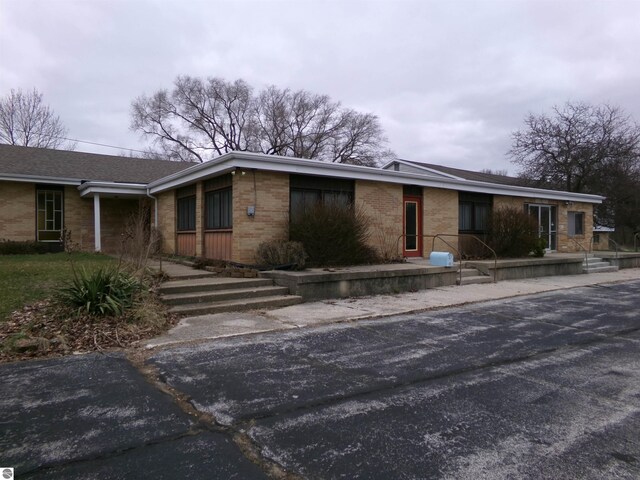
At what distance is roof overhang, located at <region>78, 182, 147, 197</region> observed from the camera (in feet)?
55.4

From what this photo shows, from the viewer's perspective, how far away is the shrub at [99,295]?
6.70 m

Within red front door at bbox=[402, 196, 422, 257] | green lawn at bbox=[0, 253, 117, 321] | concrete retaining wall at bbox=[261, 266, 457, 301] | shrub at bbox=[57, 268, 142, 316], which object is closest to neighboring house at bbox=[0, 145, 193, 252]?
green lawn at bbox=[0, 253, 117, 321]

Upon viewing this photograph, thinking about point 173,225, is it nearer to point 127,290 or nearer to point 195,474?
point 127,290

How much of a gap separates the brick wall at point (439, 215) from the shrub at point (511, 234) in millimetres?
1588

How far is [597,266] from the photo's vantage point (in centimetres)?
1720

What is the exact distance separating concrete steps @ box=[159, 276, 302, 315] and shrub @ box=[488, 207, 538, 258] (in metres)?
10.2

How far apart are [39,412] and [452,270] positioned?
10.3 metres

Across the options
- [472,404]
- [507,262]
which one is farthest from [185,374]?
[507,262]

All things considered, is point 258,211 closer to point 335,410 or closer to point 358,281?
point 358,281

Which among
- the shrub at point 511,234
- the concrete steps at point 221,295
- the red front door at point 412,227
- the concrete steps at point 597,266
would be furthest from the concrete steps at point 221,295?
the concrete steps at point 597,266

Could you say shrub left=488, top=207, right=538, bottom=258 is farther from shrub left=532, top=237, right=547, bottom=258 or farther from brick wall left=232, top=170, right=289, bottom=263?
brick wall left=232, top=170, right=289, bottom=263

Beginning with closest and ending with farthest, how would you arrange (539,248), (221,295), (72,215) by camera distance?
1. (221,295)
2. (539,248)
3. (72,215)

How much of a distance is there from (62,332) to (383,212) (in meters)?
9.95

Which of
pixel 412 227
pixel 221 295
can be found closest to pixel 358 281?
pixel 221 295
